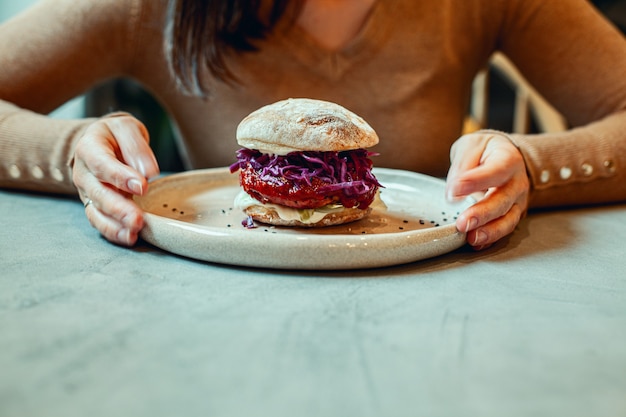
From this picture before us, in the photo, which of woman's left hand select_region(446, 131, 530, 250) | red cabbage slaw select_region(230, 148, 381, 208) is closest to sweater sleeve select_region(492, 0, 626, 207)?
woman's left hand select_region(446, 131, 530, 250)

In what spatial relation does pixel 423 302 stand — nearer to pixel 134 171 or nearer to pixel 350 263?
pixel 350 263

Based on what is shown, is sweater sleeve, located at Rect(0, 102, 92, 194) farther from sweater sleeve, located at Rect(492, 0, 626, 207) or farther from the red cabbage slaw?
A: sweater sleeve, located at Rect(492, 0, 626, 207)

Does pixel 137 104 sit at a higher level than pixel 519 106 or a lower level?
lower

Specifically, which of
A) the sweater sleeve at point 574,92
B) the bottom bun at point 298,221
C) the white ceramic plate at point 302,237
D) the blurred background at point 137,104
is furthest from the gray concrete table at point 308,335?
the blurred background at point 137,104

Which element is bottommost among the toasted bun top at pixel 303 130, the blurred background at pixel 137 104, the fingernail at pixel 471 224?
the blurred background at pixel 137 104

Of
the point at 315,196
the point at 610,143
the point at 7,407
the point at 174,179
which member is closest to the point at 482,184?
the point at 315,196

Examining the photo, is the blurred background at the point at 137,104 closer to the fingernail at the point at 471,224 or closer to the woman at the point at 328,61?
the woman at the point at 328,61

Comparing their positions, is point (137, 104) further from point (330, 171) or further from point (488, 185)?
point (488, 185)

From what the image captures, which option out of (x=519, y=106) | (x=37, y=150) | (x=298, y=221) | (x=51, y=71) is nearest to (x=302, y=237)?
(x=298, y=221)
